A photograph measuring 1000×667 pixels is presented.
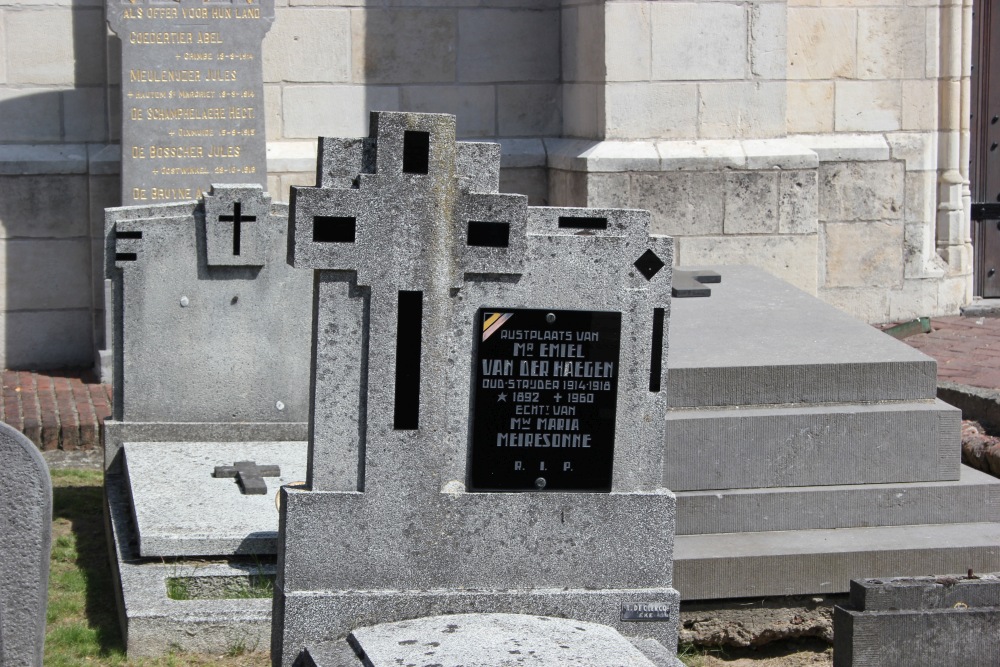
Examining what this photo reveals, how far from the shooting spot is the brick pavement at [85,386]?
7641 mm

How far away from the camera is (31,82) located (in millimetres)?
9250

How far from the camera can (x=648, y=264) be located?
4.13 meters

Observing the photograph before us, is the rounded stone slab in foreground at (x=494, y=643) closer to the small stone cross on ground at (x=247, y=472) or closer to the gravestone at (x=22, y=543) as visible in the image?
the gravestone at (x=22, y=543)

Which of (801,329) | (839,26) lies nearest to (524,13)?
(839,26)

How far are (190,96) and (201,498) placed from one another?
3960 millimetres

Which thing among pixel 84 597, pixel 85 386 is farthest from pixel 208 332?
pixel 85 386

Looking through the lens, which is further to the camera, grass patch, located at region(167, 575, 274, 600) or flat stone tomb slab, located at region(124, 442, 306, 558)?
flat stone tomb slab, located at region(124, 442, 306, 558)

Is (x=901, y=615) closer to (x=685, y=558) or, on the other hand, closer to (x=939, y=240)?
(x=685, y=558)

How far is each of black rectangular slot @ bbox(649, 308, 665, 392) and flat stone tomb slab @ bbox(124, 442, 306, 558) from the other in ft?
5.20

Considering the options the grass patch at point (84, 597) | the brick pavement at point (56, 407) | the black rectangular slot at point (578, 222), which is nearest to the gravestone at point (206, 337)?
the grass patch at point (84, 597)

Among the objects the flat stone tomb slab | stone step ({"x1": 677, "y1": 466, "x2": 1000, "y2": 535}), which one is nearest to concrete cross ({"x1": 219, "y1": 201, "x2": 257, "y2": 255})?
the flat stone tomb slab

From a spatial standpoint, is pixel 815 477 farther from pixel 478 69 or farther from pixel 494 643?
pixel 478 69

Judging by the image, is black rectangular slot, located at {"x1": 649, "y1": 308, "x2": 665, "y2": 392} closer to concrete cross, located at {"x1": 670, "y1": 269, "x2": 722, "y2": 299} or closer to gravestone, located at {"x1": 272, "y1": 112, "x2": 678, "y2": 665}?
gravestone, located at {"x1": 272, "y1": 112, "x2": 678, "y2": 665}

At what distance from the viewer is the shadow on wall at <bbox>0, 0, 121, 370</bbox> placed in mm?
9148
